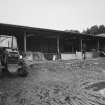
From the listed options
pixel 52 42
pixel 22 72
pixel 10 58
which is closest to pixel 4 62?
pixel 10 58

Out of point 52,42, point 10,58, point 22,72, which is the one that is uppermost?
point 52,42

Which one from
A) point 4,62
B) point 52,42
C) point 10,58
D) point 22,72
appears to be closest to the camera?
point 10,58

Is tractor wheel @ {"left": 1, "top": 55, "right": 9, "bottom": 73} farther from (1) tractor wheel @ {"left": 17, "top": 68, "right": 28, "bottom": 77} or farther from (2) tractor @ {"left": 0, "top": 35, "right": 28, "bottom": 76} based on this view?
(1) tractor wheel @ {"left": 17, "top": 68, "right": 28, "bottom": 77}

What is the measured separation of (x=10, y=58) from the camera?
6.84m

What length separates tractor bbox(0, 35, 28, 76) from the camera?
22.4ft

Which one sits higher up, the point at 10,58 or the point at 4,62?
the point at 10,58

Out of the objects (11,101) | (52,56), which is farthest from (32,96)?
(52,56)

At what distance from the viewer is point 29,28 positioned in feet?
45.4

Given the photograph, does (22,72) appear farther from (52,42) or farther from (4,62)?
(52,42)

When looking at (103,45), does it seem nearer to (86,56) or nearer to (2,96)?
(86,56)

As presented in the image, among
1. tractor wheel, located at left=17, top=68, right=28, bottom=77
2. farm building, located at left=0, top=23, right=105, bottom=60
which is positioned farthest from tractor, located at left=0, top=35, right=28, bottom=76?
farm building, located at left=0, top=23, right=105, bottom=60

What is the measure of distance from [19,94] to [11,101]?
61cm

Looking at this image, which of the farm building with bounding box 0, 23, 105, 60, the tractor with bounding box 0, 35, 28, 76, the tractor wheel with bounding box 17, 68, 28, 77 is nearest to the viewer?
the tractor with bounding box 0, 35, 28, 76

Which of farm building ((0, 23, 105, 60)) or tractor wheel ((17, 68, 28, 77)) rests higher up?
farm building ((0, 23, 105, 60))
